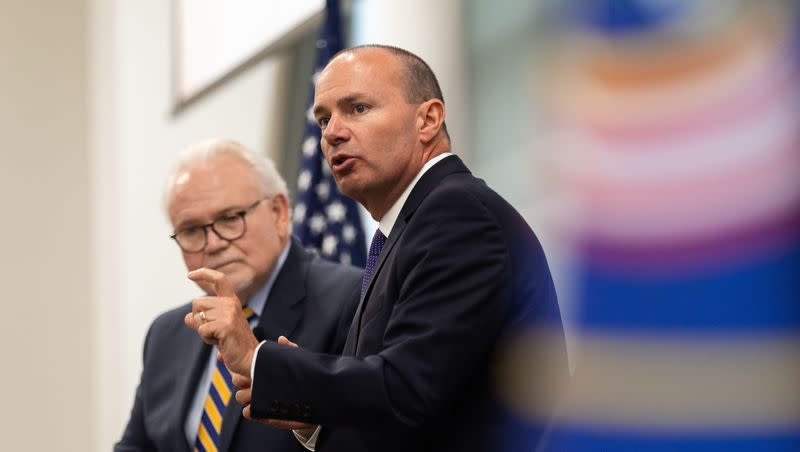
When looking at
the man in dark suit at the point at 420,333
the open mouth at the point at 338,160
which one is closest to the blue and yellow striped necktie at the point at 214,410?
the man in dark suit at the point at 420,333

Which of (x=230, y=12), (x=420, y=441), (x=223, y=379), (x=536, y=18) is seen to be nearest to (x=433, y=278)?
(x=420, y=441)

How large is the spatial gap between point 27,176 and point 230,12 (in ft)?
6.49

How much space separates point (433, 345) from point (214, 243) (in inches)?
50.2

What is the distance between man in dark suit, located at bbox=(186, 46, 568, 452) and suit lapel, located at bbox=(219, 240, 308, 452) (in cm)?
78

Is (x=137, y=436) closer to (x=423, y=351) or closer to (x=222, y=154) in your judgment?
(x=222, y=154)

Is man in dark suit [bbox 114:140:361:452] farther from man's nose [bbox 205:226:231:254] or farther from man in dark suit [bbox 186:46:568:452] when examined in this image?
man in dark suit [bbox 186:46:568:452]

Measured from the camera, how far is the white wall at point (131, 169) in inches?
245

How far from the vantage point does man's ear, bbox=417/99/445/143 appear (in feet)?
6.50

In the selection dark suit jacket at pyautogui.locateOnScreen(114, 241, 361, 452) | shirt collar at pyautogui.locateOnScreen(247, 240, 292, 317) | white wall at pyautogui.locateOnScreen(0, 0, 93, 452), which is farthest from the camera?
white wall at pyautogui.locateOnScreen(0, 0, 93, 452)

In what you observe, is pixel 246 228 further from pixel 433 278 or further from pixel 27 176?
→ pixel 27 176

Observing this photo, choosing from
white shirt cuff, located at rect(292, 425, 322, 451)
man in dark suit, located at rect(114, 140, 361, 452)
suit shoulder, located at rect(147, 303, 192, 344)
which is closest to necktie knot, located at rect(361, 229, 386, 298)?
white shirt cuff, located at rect(292, 425, 322, 451)

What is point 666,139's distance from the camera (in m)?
2.02

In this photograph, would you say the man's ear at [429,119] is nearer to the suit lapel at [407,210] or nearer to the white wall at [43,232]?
the suit lapel at [407,210]

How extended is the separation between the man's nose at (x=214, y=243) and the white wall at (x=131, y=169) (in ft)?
10.1
